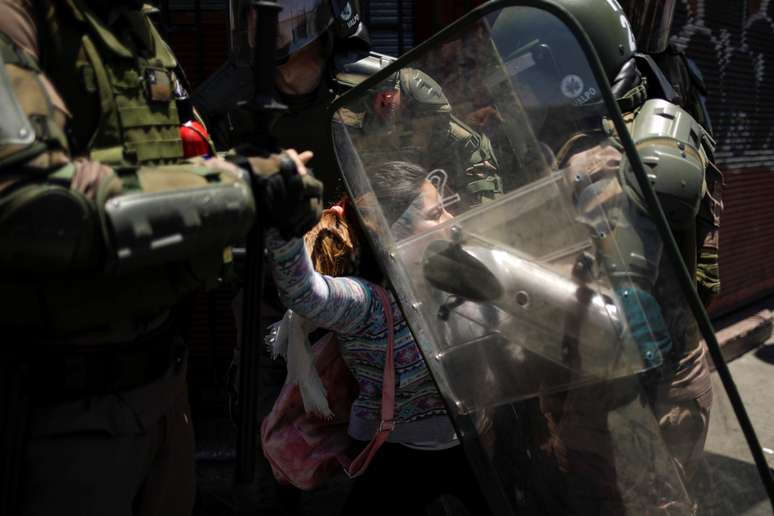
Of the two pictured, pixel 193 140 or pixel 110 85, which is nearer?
pixel 110 85

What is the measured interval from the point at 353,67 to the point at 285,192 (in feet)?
4.14

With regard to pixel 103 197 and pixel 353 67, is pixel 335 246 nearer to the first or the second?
pixel 103 197

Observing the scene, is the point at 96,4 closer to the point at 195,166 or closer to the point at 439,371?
the point at 195,166

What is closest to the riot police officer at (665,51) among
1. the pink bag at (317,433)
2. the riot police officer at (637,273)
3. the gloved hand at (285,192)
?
the riot police officer at (637,273)

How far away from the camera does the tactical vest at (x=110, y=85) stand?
1.40 meters

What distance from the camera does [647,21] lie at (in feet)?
8.12

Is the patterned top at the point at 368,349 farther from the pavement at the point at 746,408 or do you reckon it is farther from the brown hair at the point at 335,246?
the pavement at the point at 746,408

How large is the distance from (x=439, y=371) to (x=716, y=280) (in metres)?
0.98

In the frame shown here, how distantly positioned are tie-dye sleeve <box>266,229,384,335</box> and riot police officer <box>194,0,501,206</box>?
61cm

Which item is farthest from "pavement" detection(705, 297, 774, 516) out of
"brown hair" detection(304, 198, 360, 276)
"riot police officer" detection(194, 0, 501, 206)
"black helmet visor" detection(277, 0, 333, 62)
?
"black helmet visor" detection(277, 0, 333, 62)

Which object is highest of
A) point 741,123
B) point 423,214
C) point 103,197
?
point 103,197

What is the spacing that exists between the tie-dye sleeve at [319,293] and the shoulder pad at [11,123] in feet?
1.80

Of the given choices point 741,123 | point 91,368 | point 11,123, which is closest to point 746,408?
point 741,123

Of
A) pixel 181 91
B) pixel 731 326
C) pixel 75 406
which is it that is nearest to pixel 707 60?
pixel 731 326
